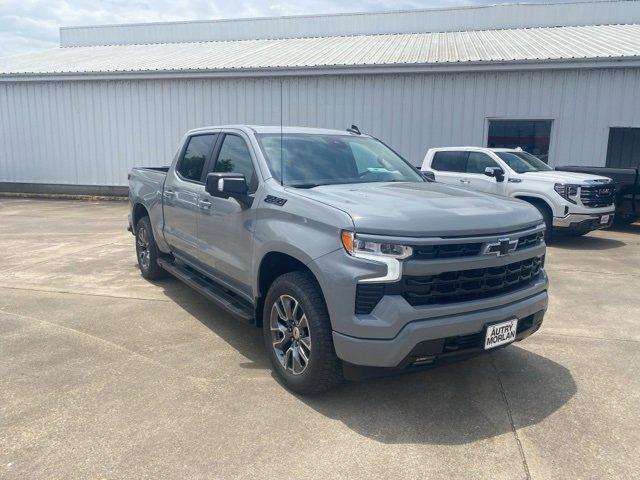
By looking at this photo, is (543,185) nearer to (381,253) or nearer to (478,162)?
(478,162)

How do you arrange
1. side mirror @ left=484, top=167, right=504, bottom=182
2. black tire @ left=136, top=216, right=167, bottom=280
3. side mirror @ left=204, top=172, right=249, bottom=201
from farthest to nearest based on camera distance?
1. side mirror @ left=484, top=167, right=504, bottom=182
2. black tire @ left=136, top=216, right=167, bottom=280
3. side mirror @ left=204, top=172, right=249, bottom=201

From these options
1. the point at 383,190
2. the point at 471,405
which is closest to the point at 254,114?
the point at 383,190

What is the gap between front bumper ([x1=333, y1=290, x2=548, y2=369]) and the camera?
2.97 m

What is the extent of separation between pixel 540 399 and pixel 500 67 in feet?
38.7

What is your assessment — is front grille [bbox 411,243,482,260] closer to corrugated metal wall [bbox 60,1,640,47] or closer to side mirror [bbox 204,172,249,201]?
side mirror [bbox 204,172,249,201]

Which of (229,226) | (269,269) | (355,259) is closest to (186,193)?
(229,226)

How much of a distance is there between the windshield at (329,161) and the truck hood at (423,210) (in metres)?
0.29

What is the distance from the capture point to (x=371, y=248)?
3.05 m

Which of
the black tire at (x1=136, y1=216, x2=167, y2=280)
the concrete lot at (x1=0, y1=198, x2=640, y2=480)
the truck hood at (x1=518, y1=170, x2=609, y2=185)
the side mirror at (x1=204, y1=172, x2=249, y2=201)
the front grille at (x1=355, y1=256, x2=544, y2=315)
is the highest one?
the side mirror at (x1=204, y1=172, x2=249, y2=201)

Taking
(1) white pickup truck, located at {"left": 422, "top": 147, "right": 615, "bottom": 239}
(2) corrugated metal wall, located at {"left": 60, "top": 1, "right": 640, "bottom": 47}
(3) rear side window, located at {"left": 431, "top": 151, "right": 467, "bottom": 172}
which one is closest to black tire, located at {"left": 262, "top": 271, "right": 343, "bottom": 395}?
(1) white pickup truck, located at {"left": 422, "top": 147, "right": 615, "bottom": 239}

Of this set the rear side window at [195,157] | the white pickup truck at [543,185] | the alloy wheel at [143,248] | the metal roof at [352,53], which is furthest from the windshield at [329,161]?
the metal roof at [352,53]

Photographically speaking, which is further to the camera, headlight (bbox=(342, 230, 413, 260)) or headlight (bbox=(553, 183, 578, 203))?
headlight (bbox=(553, 183, 578, 203))

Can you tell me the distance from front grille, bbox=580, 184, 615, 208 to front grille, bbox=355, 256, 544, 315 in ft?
22.1

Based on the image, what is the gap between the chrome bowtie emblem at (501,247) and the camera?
127 inches
